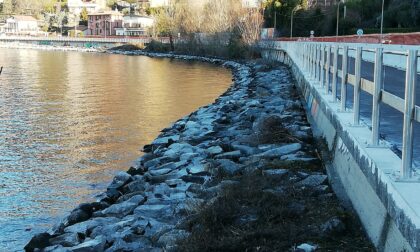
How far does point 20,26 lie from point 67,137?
615 ft

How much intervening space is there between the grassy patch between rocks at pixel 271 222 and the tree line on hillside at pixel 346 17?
1810 inches

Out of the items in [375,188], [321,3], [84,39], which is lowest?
[375,188]

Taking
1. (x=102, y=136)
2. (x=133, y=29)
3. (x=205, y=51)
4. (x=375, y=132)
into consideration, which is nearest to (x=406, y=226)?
(x=375, y=132)

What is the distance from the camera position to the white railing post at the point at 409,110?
5035 millimetres

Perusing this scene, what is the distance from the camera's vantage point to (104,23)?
169 m

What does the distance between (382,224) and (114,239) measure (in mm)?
3428

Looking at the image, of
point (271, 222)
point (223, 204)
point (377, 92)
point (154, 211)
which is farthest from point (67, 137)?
point (377, 92)

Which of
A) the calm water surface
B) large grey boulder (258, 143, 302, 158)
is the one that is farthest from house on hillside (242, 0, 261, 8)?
large grey boulder (258, 143, 302, 158)

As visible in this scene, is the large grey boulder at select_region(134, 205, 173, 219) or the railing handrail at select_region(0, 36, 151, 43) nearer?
the large grey boulder at select_region(134, 205, 173, 219)

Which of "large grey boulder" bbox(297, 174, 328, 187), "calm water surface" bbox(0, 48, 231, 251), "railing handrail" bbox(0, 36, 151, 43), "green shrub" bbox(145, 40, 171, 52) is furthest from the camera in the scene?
"railing handrail" bbox(0, 36, 151, 43)

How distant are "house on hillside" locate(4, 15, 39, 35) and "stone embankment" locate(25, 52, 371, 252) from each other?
622 feet

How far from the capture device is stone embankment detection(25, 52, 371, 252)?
616 cm

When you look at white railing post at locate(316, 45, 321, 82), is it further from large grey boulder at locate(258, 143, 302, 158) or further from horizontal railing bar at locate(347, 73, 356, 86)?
horizontal railing bar at locate(347, 73, 356, 86)

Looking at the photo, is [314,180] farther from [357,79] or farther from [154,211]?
[154,211]
